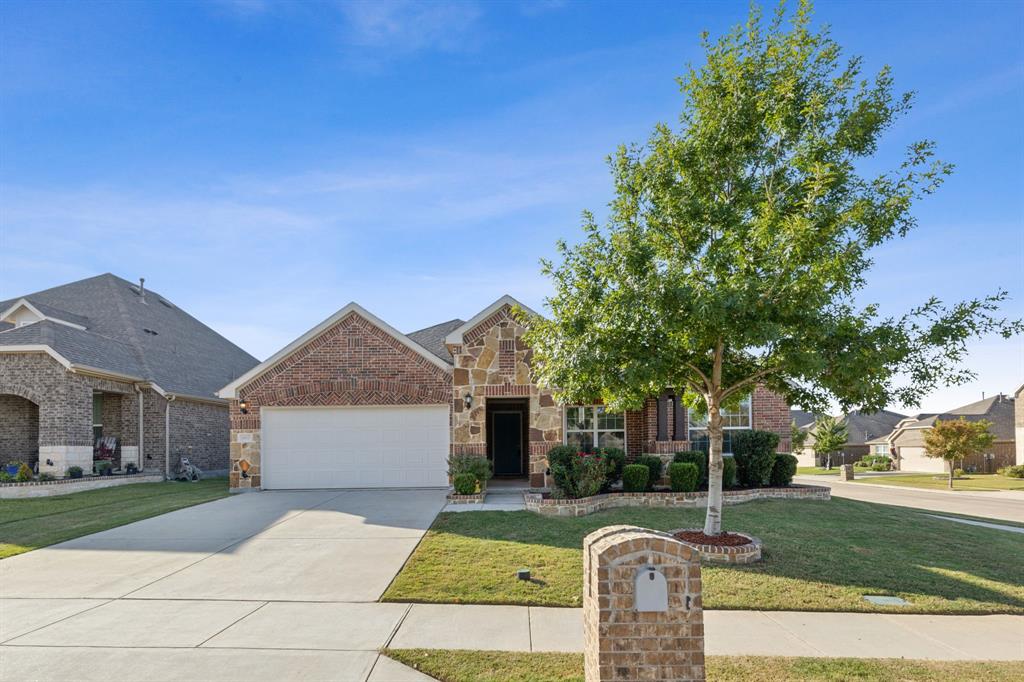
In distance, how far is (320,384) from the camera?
17.1 metres

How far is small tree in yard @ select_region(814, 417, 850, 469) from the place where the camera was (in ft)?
162

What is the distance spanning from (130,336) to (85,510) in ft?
35.7

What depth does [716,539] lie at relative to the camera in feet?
31.8

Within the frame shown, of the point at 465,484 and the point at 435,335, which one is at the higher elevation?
the point at 435,335

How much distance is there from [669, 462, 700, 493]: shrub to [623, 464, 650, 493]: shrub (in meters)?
0.63

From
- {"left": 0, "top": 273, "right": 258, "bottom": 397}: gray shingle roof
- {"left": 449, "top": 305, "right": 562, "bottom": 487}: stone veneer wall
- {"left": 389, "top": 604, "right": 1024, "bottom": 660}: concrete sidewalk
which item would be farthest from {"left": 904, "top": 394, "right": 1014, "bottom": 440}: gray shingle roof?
{"left": 0, "top": 273, "right": 258, "bottom": 397}: gray shingle roof

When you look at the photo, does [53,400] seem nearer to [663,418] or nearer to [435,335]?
[435,335]

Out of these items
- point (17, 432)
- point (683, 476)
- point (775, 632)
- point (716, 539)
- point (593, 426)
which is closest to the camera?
point (775, 632)

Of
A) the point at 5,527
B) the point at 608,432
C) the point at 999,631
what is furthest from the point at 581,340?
the point at 5,527

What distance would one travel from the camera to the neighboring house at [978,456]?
1719 inches

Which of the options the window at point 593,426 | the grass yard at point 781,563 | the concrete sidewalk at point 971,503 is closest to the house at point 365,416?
the window at point 593,426

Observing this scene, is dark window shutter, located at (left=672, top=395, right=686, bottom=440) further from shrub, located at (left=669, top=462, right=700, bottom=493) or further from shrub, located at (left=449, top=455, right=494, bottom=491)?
shrub, located at (left=449, top=455, right=494, bottom=491)

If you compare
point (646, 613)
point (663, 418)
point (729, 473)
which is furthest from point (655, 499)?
point (646, 613)

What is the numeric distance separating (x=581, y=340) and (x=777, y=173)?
3.98 m
